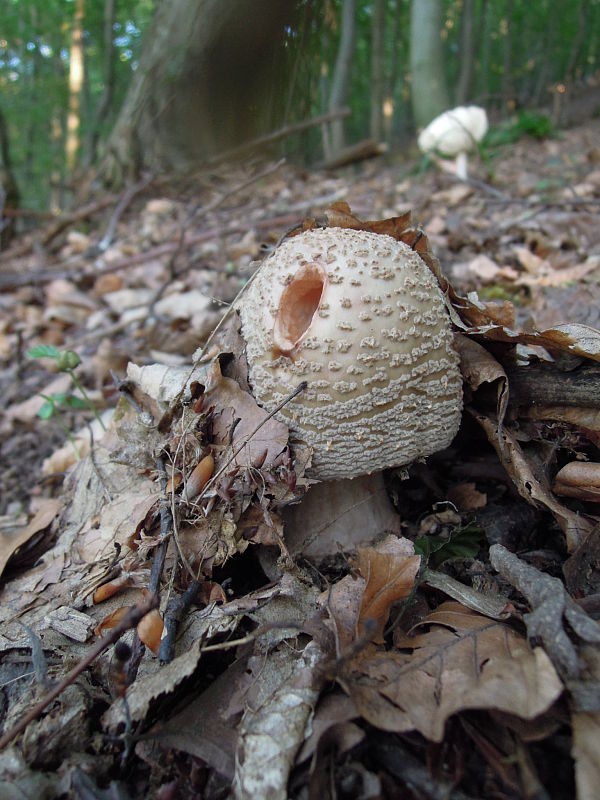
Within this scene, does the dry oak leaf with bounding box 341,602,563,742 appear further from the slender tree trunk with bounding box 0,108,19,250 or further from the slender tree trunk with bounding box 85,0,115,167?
the slender tree trunk with bounding box 85,0,115,167

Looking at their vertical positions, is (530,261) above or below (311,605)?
above

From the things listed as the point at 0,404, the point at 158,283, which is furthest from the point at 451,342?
the point at 158,283

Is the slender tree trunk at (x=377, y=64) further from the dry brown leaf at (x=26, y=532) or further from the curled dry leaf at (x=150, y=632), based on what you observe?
the curled dry leaf at (x=150, y=632)

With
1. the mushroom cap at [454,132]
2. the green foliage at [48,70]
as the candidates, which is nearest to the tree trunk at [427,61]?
the mushroom cap at [454,132]

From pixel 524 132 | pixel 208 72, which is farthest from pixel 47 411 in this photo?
pixel 524 132

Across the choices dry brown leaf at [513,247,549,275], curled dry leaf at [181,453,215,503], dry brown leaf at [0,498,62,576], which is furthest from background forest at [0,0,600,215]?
dry brown leaf at [0,498,62,576]

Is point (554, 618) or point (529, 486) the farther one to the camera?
point (529, 486)

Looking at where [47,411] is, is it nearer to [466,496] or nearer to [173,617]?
[173,617]
